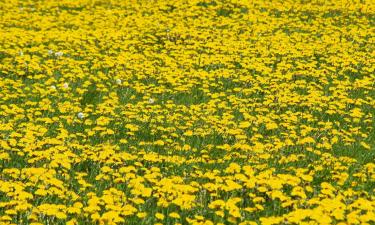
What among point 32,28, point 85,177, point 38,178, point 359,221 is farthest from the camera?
point 32,28

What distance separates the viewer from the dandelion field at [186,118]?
5762 mm

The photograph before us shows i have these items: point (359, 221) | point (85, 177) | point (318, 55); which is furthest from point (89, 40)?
point (359, 221)

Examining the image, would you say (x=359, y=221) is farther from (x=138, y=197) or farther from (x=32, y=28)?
(x=32, y=28)

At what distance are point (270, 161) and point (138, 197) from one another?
1953mm

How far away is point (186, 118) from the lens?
27.0 feet

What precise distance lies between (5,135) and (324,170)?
435 cm

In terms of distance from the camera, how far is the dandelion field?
5.76 metres

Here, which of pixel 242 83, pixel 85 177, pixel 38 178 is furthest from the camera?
pixel 242 83

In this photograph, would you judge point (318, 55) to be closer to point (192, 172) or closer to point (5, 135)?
point (192, 172)

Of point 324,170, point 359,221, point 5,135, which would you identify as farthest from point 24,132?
point 359,221

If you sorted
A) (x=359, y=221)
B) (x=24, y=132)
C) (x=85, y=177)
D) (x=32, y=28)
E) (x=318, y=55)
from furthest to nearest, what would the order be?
(x=32, y=28) < (x=318, y=55) < (x=24, y=132) < (x=85, y=177) < (x=359, y=221)

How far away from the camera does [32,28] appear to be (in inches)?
562

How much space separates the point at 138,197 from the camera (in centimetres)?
603

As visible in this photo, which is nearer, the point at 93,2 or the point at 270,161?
the point at 270,161
